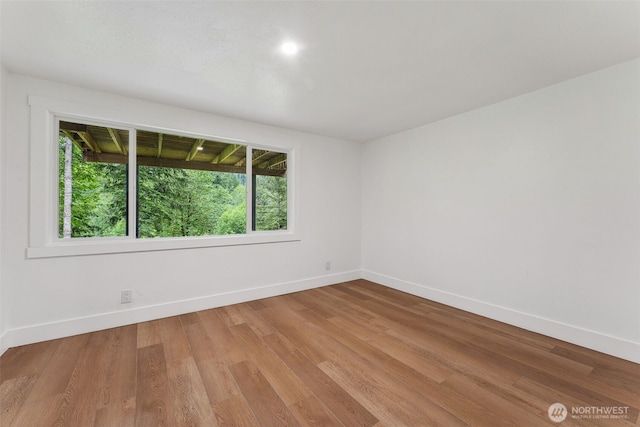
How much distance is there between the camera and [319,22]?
1.65 metres

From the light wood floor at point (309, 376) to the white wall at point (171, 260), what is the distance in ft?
0.77

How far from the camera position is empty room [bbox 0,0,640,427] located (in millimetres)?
1616

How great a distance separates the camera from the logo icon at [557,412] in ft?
4.93

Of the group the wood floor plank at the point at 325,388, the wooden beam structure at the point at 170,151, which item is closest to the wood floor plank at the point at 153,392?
the wood floor plank at the point at 325,388

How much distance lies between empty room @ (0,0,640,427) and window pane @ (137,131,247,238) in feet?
0.08

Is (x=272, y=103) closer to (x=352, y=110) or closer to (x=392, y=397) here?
(x=352, y=110)

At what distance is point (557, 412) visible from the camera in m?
1.55

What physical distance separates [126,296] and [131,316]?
0.22 metres

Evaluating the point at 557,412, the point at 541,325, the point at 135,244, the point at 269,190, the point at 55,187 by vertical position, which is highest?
the point at 269,190

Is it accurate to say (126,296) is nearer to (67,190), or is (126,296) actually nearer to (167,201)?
(167,201)

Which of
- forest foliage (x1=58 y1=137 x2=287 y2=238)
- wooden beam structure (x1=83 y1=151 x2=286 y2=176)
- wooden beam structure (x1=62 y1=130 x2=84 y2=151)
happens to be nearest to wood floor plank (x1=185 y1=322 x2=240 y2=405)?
forest foliage (x1=58 y1=137 x2=287 y2=238)

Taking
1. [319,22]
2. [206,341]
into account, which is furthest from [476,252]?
[206,341]

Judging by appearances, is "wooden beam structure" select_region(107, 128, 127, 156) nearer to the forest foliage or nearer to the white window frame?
the white window frame

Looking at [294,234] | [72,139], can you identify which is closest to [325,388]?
[294,234]
